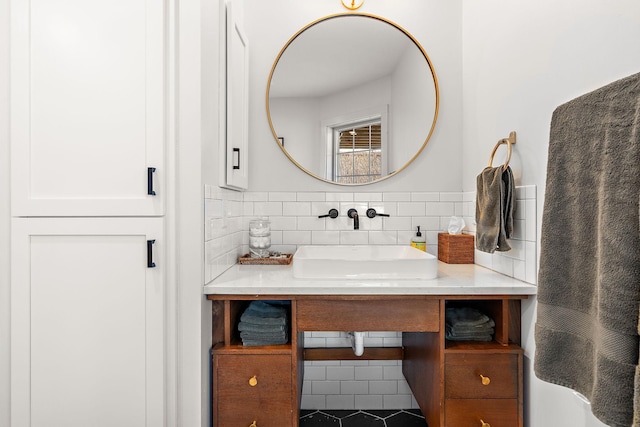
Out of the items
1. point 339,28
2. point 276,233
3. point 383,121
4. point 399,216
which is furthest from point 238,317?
point 339,28

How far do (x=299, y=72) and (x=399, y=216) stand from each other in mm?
972

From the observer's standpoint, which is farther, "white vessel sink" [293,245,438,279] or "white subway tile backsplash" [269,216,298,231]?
"white subway tile backsplash" [269,216,298,231]

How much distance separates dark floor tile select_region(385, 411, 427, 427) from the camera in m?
1.80

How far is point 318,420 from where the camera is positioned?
1833mm

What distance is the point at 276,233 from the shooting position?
198 centimetres

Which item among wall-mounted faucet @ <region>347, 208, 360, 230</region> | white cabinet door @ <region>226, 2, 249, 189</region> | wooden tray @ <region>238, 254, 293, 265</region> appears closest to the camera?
white cabinet door @ <region>226, 2, 249, 189</region>

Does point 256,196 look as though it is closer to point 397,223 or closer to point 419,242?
point 397,223

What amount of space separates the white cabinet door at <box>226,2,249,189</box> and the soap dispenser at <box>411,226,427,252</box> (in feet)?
3.13

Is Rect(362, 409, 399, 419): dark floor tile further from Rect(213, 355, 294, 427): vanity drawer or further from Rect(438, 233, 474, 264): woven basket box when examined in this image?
Rect(438, 233, 474, 264): woven basket box

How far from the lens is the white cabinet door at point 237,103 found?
1613 millimetres

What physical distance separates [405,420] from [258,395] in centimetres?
93

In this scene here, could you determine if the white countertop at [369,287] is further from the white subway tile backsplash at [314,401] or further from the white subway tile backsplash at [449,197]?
the white subway tile backsplash at [314,401]

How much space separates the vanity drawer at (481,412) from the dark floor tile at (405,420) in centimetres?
55

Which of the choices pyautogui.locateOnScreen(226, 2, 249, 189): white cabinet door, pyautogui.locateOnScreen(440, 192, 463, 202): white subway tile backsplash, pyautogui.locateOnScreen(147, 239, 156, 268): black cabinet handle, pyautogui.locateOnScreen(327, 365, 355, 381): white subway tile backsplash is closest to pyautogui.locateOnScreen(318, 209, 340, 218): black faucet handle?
pyautogui.locateOnScreen(226, 2, 249, 189): white cabinet door
